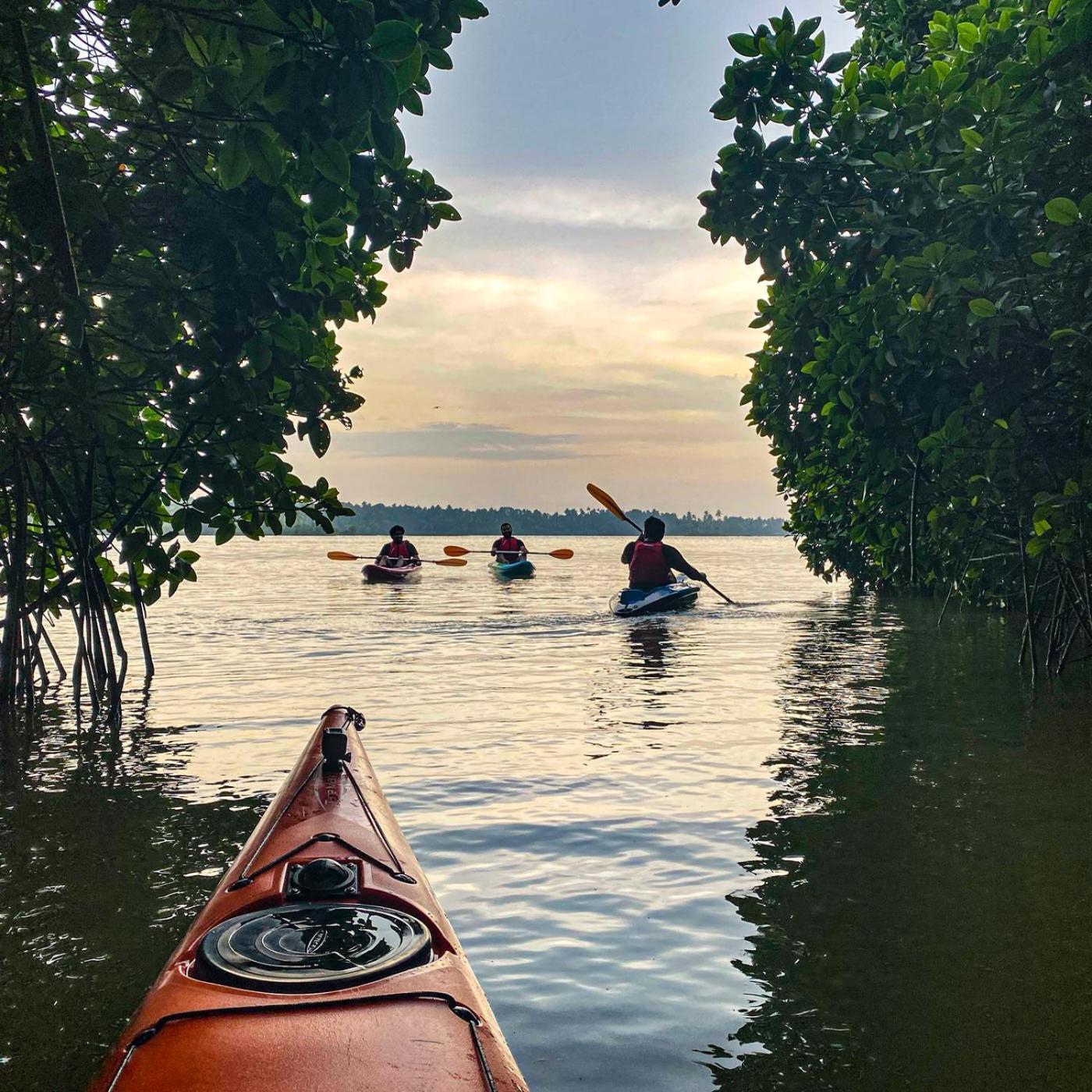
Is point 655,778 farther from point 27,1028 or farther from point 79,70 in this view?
point 79,70

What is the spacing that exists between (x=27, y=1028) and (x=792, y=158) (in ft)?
27.4

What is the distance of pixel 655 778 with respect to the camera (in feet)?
22.4

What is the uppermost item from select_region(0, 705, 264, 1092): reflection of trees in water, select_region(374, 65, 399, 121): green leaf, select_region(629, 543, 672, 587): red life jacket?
select_region(374, 65, 399, 121): green leaf

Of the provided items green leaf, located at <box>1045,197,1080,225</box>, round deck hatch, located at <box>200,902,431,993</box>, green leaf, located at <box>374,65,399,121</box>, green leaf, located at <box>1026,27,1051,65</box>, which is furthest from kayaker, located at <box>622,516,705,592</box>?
round deck hatch, located at <box>200,902,431,993</box>

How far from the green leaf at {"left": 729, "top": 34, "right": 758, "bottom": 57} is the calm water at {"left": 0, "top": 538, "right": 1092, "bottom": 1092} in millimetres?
5500

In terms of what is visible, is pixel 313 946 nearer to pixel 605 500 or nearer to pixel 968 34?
pixel 968 34

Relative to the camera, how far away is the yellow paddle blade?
64.5 feet

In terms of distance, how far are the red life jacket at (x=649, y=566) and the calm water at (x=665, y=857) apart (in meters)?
6.93

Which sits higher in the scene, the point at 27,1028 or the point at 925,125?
the point at 925,125

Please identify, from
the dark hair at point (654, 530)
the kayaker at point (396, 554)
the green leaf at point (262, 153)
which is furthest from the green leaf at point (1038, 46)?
the kayaker at point (396, 554)

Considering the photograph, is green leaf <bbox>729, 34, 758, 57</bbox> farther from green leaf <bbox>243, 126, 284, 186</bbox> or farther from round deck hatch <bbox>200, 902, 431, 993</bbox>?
round deck hatch <bbox>200, 902, 431, 993</bbox>

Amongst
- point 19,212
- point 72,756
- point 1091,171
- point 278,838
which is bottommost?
point 72,756

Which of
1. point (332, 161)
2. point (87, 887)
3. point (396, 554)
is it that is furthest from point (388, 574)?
point (332, 161)

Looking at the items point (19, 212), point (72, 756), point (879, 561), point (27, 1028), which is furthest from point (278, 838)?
point (879, 561)
